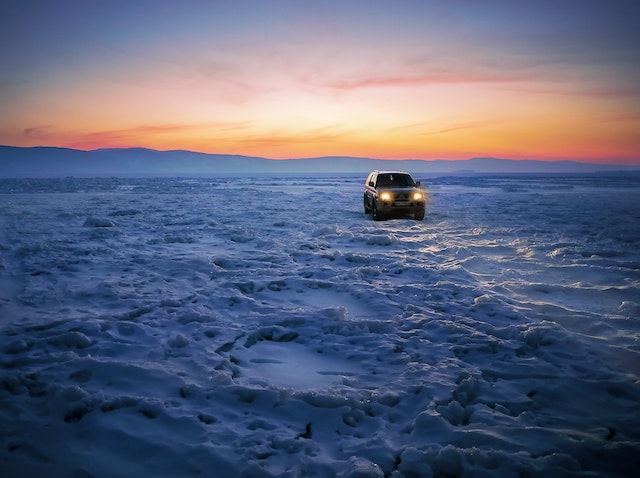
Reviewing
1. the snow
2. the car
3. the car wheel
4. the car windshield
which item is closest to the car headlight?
the car

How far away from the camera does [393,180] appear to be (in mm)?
15141

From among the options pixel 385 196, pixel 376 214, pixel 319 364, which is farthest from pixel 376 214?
pixel 319 364

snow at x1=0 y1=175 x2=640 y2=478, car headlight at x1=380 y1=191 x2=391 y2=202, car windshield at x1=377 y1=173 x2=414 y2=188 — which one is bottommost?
snow at x1=0 y1=175 x2=640 y2=478

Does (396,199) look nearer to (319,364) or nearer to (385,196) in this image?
(385,196)

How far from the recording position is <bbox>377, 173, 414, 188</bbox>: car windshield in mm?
14844

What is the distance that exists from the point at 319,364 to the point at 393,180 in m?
12.1

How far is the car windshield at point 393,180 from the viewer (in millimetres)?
14844

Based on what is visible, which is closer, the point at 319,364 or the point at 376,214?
the point at 319,364

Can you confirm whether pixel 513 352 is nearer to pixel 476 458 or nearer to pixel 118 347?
pixel 476 458

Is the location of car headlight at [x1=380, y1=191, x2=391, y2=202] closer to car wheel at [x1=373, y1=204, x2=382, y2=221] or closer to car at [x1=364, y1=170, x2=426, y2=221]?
car at [x1=364, y1=170, x2=426, y2=221]

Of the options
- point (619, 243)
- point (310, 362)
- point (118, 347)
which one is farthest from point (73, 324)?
point (619, 243)

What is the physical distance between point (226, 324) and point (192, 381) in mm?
1463

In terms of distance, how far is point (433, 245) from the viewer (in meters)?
10.1

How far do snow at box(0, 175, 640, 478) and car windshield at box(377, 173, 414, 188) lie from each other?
21.6ft
